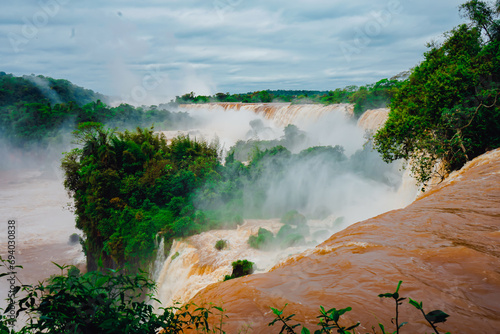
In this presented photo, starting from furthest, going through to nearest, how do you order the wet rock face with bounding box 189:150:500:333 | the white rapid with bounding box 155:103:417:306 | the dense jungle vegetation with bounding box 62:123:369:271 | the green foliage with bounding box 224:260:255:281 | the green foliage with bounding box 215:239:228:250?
1. the dense jungle vegetation with bounding box 62:123:369:271
2. the green foliage with bounding box 215:239:228:250
3. the white rapid with bounding box 155:103:417:306
4. the green foliage with bounding box 224:260:255:281
5. the wet rock face with bounding box 189:150:500:333

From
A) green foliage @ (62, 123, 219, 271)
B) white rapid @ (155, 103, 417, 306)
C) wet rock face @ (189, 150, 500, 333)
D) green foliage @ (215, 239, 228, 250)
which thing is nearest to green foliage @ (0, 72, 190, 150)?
white rapid @ (155, 103, 417, 306)

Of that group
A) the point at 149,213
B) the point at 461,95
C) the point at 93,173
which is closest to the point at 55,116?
the point at 93,173

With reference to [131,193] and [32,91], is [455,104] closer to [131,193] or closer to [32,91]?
[131,193]

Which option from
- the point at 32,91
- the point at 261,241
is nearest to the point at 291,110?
the point at 261,241

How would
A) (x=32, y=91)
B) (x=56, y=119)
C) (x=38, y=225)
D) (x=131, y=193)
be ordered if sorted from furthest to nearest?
1. (x=32, y=91)
2. (x=56, y=119)
3. (x=38, y=225)
4. (x=131, y=193)

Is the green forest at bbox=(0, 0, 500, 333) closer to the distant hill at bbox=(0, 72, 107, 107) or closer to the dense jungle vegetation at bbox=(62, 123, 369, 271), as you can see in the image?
the dense jungle vegetation at bbox=(62, 123, 369, 271)

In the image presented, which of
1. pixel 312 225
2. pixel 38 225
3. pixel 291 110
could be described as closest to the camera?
pixel 312 225
